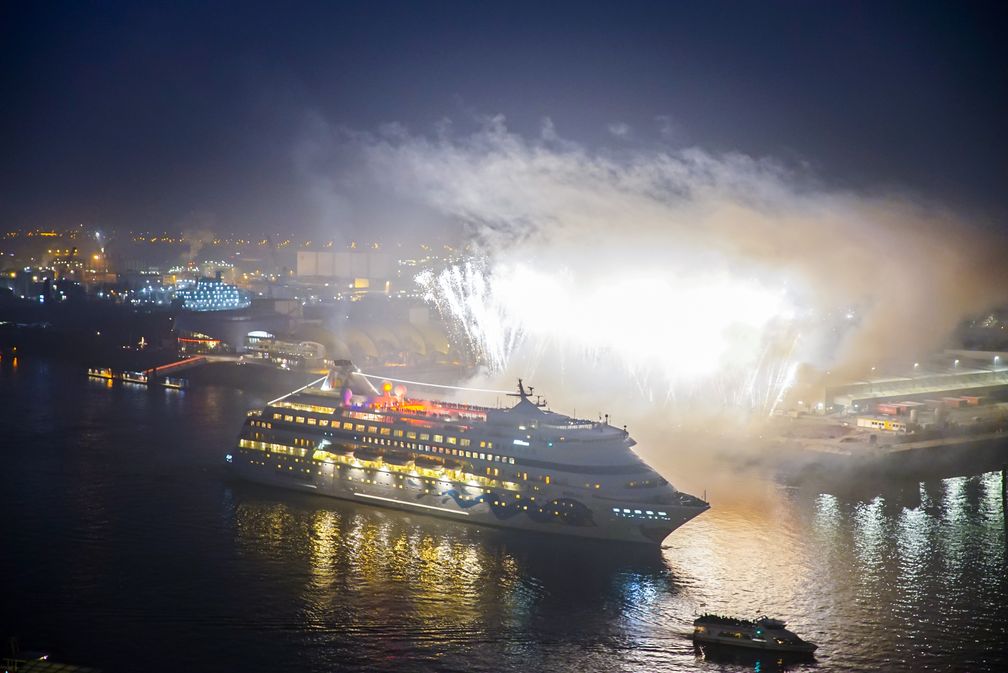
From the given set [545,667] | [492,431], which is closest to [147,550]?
[492,431]

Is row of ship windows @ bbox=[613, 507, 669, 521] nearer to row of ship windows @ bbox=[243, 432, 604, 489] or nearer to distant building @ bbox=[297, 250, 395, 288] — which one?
row of ship windows @ bbox=[243, 432, 604, 489]

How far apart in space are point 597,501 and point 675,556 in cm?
162

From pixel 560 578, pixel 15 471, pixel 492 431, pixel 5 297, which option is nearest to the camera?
pixel 560 578

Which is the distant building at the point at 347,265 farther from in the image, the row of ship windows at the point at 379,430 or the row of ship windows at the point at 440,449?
the row of ship windows at the point at 440,449

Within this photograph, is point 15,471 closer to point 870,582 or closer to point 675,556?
point 675,556

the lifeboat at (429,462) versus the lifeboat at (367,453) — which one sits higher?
the lifeboat at (367,453)

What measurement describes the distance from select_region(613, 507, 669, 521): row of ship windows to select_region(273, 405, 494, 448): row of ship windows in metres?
2.70

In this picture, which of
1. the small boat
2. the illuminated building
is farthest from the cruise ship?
the illuminated building

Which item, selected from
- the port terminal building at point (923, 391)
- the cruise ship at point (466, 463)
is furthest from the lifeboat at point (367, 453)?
the port terminal building at point (923, 391)

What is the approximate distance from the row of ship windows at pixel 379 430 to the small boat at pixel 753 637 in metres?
5.92

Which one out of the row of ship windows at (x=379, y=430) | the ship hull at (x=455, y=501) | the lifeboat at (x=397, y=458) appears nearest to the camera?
the ship hull at (x=455, y=501)

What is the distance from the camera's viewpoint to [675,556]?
53.6 ft

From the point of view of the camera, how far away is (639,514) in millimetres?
16453

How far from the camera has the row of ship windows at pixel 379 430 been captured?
58.9 ft
